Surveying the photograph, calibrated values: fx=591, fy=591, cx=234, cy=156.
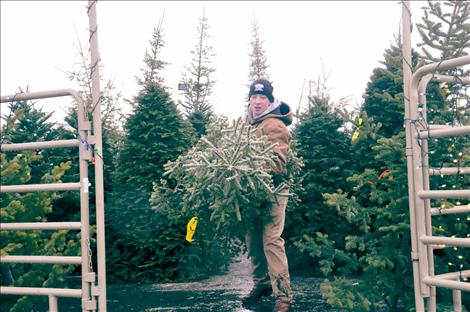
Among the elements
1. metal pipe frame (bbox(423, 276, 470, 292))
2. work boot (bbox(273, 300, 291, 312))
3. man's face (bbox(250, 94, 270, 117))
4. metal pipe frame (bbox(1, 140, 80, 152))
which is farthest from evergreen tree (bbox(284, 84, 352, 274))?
metal pipe frame (bbox(1, 140, 80, 152))

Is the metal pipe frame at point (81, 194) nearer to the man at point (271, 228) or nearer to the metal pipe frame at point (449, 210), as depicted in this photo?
the man at point (271, 228)

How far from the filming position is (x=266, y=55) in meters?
12.3

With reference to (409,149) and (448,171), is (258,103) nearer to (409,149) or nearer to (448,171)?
(409,149)

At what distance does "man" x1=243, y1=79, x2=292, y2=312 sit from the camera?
522 centimetres

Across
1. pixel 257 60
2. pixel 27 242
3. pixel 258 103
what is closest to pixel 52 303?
pixel 27 242

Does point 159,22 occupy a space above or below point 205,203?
above

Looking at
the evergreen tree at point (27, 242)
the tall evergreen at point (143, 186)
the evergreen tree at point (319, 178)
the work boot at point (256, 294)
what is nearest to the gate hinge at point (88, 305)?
the evergreen tree at point (27, 242)

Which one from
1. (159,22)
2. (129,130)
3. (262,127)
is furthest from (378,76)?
(159,22)

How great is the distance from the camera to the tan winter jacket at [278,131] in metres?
5.25

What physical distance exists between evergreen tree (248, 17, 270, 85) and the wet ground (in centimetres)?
588

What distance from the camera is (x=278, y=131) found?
537 centimetres

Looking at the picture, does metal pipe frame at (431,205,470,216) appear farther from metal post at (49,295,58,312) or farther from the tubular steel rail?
metal post at (49,295,58,312)

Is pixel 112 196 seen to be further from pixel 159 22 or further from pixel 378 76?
pixel 159 22

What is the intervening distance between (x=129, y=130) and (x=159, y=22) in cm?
399
